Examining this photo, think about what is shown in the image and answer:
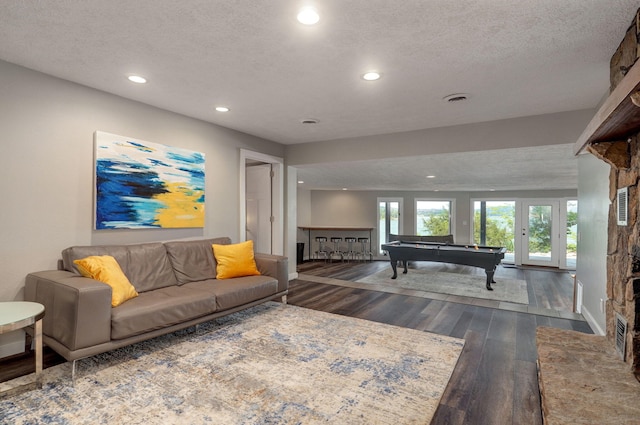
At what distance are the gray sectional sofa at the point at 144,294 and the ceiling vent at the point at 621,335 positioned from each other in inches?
122

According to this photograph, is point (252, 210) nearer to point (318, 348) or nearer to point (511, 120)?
point (318, 348)

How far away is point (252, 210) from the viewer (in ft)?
19.7

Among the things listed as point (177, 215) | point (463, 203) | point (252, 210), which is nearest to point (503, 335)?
point (177, 215)

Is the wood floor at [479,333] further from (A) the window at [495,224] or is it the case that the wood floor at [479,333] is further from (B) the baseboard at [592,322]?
(A) the window at [495,224]

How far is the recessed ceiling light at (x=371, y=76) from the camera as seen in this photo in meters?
2.81

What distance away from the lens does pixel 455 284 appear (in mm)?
6387

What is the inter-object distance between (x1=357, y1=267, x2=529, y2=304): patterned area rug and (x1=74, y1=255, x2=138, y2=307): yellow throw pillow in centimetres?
445

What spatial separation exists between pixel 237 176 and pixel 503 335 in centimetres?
391

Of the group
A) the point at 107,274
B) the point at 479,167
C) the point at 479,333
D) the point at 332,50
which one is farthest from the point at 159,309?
the point at 479,167

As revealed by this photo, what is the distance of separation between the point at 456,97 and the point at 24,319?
3.98 metres

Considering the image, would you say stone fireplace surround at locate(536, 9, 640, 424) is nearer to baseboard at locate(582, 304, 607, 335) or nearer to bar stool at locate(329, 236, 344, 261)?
baseboard at locate(582, 304, 607, 335)

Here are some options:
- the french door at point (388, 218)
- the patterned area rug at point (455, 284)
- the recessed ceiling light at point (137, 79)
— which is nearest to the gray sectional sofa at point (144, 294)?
the recessed ceiling light at point (137, 79)

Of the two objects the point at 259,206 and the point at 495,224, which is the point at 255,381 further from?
the point at 495,224

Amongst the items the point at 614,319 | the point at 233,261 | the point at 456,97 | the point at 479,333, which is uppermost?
the point at 456,97
